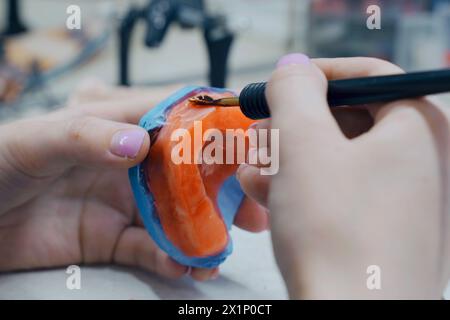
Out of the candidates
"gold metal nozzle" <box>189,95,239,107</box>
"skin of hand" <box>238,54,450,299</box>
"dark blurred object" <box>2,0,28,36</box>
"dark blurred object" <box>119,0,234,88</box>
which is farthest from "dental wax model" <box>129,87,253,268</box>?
"dark blurred object" <box>2,0,28,36</box>

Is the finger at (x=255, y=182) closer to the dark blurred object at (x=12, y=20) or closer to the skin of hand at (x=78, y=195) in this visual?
the skin of hand at (x=78, y=195)

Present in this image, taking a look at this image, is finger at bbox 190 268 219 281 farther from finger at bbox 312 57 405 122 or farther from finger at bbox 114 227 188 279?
finger at bbox 312 57 405 122

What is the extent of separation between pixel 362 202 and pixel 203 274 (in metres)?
0.22

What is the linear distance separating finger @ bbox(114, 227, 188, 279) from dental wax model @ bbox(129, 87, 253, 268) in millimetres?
34

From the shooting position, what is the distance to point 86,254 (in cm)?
47

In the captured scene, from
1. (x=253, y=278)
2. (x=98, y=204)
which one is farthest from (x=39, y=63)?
(x=253, y=278)

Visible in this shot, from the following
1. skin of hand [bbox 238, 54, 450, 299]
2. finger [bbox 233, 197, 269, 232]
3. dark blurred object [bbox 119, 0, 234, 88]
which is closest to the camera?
skin of hand [bbox 238, 54, 450, 299]

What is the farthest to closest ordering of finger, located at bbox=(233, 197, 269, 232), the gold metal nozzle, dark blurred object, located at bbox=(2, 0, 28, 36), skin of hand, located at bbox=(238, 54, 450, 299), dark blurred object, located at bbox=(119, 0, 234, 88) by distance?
1. dark blurred object, located at bbox=(2, 0, 28, 36)
2. dark blurred object, located at bbox=(119, 0, 234, 88)
3. finger, located at bbox=(233, 197, 269, 232)
4. the gold metal nozzle
5. skin of hand, located at bbox=(238, 54, 450, 299)

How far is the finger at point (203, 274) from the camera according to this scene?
436mm

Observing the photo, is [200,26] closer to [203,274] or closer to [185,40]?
[203,274]

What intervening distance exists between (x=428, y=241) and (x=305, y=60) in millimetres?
116

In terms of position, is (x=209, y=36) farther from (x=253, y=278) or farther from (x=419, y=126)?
(x=419, y=126)

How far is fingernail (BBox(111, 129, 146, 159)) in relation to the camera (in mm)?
352

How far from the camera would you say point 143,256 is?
18.2 inches
